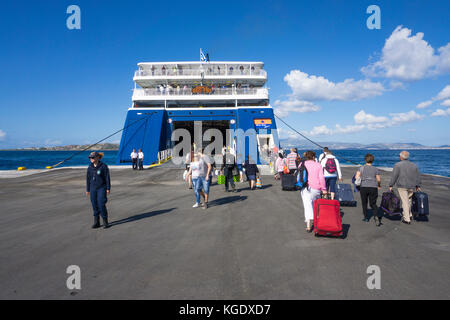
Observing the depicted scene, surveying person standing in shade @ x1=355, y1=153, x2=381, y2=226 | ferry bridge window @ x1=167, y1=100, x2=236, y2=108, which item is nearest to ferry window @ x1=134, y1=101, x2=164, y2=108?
ferry bridge window @ x1=167, y1=100, x2=236, y2=108

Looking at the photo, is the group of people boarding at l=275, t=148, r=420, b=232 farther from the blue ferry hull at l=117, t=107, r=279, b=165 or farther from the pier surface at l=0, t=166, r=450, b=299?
the blue ferry hull at l=117, t=107, r=279, b=165

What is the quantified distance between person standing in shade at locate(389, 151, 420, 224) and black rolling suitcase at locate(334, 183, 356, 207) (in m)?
1.79

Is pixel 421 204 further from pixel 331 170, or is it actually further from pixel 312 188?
pixel 312 188

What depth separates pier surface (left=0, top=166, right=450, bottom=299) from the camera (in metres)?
3.11

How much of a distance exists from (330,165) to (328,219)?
2.74 meters

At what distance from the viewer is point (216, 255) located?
4.16 m

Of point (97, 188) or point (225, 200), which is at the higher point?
point (97, 188)

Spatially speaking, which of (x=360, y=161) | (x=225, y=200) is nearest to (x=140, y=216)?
(x=225, y=200)

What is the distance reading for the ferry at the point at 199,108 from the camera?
890 inches

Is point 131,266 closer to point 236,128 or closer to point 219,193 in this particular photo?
point 219,193

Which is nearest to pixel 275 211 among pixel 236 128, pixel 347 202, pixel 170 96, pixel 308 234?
pixel 308 234

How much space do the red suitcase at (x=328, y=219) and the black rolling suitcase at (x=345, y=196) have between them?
10.5 feet

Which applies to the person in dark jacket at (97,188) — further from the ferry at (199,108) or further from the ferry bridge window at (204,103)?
the ferry bridge window at (204,103)
